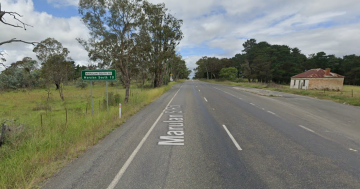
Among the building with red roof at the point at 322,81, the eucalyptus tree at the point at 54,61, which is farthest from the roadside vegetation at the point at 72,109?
the building with red roof at the point at 322,81

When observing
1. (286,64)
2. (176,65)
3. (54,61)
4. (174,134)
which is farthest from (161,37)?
(286,64)

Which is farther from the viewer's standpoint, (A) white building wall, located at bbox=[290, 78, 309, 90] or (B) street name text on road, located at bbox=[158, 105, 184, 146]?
(A) white building wall, located at bbox=[290, 78, 309, 90]

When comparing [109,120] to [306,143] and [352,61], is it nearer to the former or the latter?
[306,143]

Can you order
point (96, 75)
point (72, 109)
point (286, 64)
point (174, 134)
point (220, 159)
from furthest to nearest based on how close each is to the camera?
1. point (286, 64)
2. point (72, 109)
3. point (96, 75)
4. point (174, 134)
5. point (220, 159)

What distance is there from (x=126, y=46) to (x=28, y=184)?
466 inches

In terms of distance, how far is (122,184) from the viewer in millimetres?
3408

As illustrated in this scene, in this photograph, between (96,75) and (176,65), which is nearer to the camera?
(96,75)

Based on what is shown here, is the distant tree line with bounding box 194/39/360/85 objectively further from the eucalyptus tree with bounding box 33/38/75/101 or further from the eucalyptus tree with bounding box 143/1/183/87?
the eucalyptus tree with bounding box 33/38/75/101

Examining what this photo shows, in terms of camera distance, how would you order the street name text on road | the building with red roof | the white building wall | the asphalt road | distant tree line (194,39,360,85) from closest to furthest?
1. the asphalt road
2. the street name text on road
3. the building with red roof
4. the white building wall
5. distant tree line (194,39,360,85)

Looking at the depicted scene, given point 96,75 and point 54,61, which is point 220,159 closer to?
point 96,75

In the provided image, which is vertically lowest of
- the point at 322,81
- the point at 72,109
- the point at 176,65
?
the point at 72,109

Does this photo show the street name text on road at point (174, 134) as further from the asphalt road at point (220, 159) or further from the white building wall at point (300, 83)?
the white building wall at point (300, 83)

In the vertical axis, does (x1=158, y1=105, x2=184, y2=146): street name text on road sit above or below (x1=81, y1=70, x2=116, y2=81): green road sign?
below

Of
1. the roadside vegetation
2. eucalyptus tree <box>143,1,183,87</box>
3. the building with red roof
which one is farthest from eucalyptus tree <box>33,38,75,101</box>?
the building with red roof
